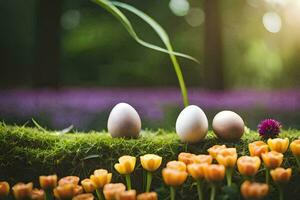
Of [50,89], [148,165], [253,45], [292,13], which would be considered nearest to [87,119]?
[50,89]

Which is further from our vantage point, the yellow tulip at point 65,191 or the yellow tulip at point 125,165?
the yellow tulip at point 125,165

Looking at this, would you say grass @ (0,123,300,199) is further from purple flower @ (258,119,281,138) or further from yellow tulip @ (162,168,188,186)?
yellow tulip @ (162,168,188,186)

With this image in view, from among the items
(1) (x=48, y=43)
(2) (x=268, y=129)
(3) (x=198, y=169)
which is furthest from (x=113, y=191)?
(1) (x=48, y=43)

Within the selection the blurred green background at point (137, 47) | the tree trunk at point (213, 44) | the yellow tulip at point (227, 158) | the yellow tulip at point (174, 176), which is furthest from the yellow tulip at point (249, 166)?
the blurred green background at point (137, 47)

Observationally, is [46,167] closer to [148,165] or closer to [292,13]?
[148,165]

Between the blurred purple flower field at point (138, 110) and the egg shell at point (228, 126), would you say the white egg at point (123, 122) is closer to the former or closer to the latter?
the egg shell at point (228, 126)
